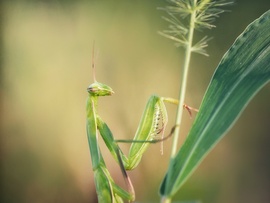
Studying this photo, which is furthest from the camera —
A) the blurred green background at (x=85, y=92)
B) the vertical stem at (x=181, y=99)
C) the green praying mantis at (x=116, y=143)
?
the blurred green background at (x=85, y=92)

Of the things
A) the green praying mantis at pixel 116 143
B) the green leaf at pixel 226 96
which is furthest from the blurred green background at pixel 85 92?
the green leaf at pixel 226 96

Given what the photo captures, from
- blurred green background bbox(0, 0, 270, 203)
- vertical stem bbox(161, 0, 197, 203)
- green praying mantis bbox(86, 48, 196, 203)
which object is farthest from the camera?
blurred green background bbox(0, 0, 270, 203)

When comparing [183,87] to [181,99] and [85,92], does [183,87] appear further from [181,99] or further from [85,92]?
[85,92]

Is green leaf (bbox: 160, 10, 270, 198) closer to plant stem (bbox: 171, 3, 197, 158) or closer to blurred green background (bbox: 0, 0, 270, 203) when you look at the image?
plant stem (bbox: 171, 3, 197, 158)

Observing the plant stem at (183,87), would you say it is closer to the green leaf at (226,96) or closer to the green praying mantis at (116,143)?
the green leaf at (226,96)

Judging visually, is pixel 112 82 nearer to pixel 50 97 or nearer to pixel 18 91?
pixel 50 97

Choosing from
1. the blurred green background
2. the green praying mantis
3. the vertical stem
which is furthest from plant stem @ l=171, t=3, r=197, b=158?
the blurred green background

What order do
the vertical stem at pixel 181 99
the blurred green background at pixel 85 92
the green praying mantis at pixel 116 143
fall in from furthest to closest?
1. the blurred green background at pixel 85 92
2. the green praying mantis at pixel 116 143
3. the vertical stem at pixel 181 99

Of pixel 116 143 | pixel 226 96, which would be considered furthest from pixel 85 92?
pixel 226 96
